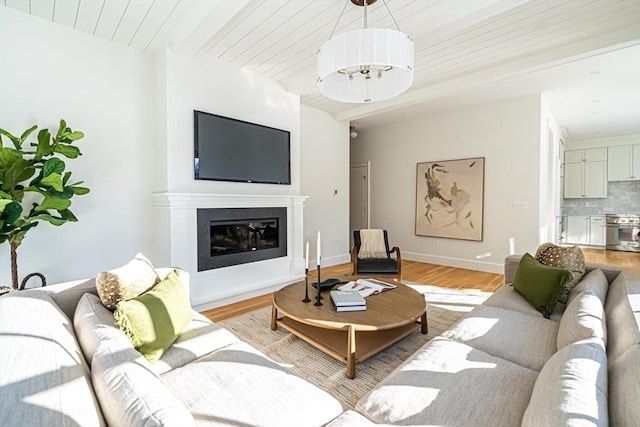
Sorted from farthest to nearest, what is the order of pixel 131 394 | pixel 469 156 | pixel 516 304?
pixel 469 156 → pixel 516 304 → pixel 131 394

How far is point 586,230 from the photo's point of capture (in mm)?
7320

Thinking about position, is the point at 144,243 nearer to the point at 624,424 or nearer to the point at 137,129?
the point at 137,129

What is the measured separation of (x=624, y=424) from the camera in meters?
0.82

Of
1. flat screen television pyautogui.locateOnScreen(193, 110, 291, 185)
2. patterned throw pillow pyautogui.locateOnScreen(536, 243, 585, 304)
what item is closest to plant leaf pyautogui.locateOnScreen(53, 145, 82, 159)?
flat screen television pyautogui.locateOnScreen(193, 110, 291, 185)

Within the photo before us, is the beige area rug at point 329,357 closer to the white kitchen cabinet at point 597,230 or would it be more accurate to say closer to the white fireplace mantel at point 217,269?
the white fireplace mantel at point 217,269

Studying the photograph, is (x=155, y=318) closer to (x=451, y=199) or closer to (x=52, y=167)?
(x=52, y=167)

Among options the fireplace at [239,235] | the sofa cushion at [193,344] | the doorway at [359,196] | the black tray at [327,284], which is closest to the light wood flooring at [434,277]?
the black tray at [327,284]

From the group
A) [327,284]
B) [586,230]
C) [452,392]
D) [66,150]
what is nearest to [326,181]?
[327,284]

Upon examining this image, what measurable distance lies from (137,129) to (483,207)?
16.6 ft

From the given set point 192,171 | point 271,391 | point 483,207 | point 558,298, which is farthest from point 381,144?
point 271,391

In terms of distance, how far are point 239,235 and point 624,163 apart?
8571mm

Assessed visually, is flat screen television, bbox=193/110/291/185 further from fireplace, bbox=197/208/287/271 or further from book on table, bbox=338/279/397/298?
book on table, bbox=338/279/397/298

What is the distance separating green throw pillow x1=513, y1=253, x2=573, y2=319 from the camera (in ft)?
6.90

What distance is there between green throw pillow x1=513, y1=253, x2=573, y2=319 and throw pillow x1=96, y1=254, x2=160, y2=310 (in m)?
2.63
